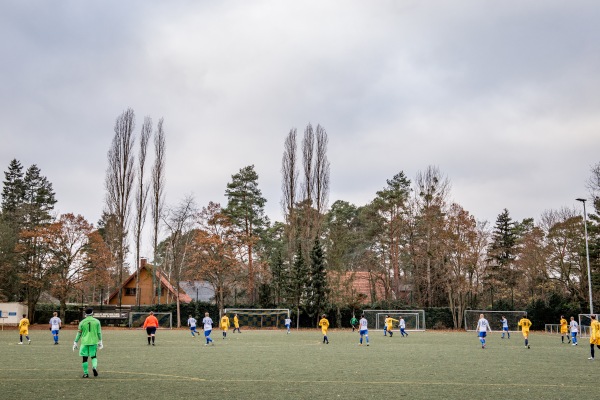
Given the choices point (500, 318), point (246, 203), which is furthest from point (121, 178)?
point (500, 318)

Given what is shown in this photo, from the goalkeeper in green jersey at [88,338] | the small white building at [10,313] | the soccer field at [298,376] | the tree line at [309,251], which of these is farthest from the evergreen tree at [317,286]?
the goalkeeper in green jersey at [88,338]

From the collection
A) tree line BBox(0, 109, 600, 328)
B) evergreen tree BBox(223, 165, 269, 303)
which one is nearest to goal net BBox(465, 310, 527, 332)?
tree line BBox(0, 109, 600, 328)

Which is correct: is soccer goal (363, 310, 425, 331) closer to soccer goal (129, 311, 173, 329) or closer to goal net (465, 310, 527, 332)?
goal net (465, 310, 527, 332)

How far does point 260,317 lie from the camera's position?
190ft

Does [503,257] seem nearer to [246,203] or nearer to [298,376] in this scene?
[246,203]

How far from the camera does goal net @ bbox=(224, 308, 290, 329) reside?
57688mm

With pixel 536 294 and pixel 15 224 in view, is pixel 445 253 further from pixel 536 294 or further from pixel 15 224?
pixel 15 224

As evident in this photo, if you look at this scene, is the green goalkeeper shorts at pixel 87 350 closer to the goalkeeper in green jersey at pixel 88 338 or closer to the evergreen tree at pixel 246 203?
the goalkeeper in green jersey at pixel 88 338

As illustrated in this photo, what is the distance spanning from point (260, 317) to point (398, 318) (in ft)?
45.2

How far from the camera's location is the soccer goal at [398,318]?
5500 cm

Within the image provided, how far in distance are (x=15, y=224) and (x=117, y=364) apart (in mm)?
52495

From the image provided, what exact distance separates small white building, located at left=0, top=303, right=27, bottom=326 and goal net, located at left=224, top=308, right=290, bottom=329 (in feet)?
63.7

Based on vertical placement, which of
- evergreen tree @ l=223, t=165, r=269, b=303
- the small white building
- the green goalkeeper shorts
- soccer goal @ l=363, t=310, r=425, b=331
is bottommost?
soccer goal @ l=363, t=310, r=425, b=331

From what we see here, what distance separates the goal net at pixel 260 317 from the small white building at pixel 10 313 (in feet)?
63.7
